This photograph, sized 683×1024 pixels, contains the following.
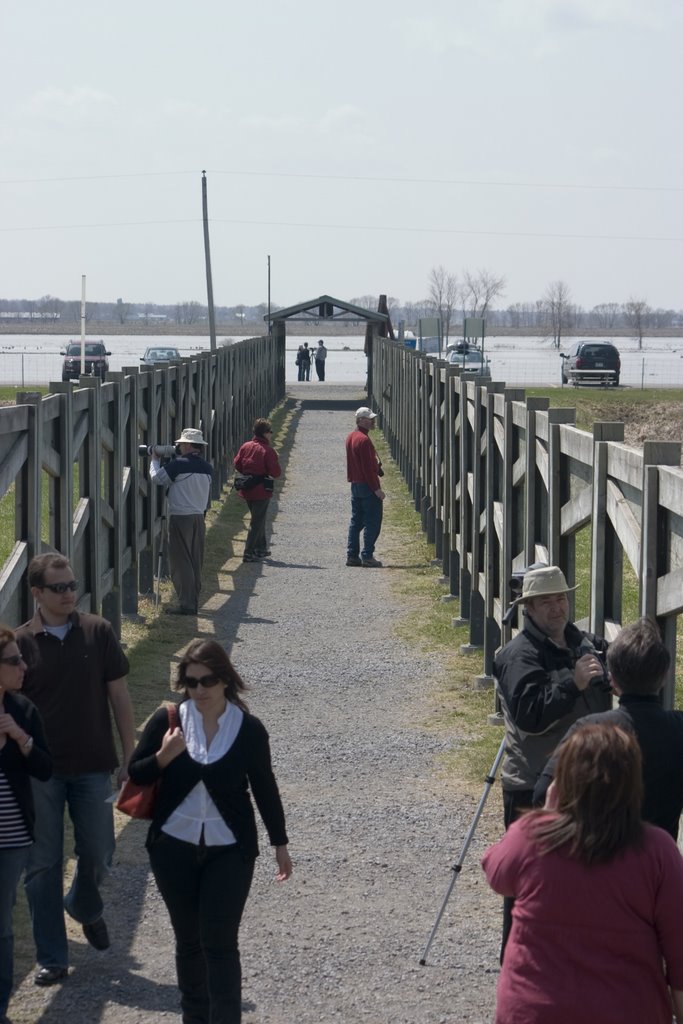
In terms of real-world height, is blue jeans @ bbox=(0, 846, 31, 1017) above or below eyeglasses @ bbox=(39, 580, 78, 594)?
below

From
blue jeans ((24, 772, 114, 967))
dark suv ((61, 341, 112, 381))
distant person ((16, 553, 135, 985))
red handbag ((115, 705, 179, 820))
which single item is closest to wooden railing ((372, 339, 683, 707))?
red handbag ((115, 705, 179, 820))

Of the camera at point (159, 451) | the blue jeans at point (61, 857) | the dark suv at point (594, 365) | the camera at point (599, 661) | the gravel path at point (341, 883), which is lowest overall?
the gravel path at point (341, 883)

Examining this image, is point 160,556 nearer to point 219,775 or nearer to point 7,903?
point 7,903

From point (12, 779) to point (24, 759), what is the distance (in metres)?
0.09

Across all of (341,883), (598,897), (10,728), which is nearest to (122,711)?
(10,728)

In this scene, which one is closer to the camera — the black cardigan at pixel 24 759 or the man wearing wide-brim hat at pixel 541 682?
the man wearing wide-brim hat at pixel 541 682

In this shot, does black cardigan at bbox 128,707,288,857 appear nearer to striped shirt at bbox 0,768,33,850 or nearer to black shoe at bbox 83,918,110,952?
striped shirt at bbox 0,768,33,850

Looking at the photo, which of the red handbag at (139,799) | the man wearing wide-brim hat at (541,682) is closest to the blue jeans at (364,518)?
the man wearing wide-brim hat at (541,682)

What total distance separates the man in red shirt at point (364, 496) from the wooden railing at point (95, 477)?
2.18 m

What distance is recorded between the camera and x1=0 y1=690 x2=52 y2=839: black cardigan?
18.6 ft

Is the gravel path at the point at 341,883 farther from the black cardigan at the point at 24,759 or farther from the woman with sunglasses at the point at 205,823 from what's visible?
the black cardigan at the point at 24,759

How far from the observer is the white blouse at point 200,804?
5.21 meters

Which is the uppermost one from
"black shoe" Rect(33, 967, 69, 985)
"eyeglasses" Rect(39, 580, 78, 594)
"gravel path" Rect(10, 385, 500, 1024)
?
"eyeglasses" Rect(39, 580, 78, 594)

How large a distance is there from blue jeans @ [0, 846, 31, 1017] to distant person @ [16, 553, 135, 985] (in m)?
0.45
